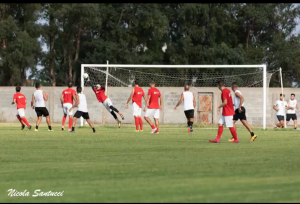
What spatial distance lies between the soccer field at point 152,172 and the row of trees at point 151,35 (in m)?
43.3

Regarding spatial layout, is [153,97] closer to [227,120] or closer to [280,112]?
[227,120]

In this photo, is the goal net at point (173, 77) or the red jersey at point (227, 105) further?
the goal net at point (173, 77)

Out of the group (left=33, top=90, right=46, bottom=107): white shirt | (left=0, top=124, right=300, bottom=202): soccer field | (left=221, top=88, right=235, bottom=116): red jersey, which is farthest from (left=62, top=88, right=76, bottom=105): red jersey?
(left=0, top=124, right=300, bottom=202): soccer field

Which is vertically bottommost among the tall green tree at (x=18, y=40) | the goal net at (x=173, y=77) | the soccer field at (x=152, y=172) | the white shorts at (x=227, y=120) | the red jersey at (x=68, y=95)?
the soccer field at (x=152, y=172)

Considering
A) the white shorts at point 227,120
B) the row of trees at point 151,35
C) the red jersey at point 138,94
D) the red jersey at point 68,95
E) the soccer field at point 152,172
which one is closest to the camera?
the soccer field at point 152,172

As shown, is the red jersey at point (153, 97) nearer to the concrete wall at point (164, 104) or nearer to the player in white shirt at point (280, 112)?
the player in white shirt at point (280, 112)

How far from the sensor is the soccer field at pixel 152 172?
9.37m

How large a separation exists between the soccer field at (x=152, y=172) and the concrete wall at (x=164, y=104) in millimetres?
25901

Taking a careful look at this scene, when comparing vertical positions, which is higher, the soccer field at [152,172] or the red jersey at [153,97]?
the red jersey at [153,97]

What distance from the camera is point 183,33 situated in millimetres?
66562

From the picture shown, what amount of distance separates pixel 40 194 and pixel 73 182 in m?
1.30

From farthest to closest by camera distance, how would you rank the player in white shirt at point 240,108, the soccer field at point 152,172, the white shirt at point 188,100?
the white shirt at point 188,100
the player in white shirt at point 240,108
the soccer field at point 152,172

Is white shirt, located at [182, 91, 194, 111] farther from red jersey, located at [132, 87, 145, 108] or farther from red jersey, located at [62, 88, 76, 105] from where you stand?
red jersey, located at [62, 88, 76, 105]

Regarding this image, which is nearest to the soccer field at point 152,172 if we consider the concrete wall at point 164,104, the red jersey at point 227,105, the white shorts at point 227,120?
the white shorts at point 227,120
